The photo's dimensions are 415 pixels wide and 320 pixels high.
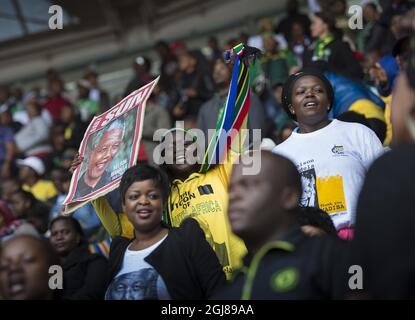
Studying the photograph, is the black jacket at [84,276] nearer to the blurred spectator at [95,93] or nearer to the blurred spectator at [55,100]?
the blurred spectator at [95,93]

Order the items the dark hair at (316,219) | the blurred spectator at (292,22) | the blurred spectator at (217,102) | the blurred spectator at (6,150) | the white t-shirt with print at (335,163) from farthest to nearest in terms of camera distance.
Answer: the blurred spectator at (6,150)
the blurred spectator at (292,22)
the blurred spectator at (217,102)
the white t-shirt with print at (335,163)
the dark hair at (316,219)

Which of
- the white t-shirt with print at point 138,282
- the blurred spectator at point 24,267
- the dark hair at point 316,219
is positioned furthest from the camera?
the white t-shirt with print at point 138,282

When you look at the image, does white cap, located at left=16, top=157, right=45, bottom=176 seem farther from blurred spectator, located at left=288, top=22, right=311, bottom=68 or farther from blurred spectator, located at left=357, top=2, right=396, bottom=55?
blurred spectator, located at left=357, top=2, right=396, bottom=55

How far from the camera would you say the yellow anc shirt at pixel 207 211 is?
481 centimetres

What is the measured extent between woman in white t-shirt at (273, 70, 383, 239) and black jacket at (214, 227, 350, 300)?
1453 mm

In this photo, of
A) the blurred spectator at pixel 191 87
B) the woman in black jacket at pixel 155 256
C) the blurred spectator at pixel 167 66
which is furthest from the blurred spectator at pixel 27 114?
the woman in black jacket at pixel 155 256

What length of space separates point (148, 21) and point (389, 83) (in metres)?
9.09

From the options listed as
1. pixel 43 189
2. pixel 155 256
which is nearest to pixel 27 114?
pixel 43 189

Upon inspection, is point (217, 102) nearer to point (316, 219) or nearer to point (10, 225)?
point (10, 225)

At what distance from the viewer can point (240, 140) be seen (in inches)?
211

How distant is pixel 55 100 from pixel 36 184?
9.49 feet

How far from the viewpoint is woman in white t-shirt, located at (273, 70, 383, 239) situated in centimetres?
454

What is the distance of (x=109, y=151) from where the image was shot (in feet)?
16.2

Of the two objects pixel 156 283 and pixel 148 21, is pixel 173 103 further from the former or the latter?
pixel 156 283
